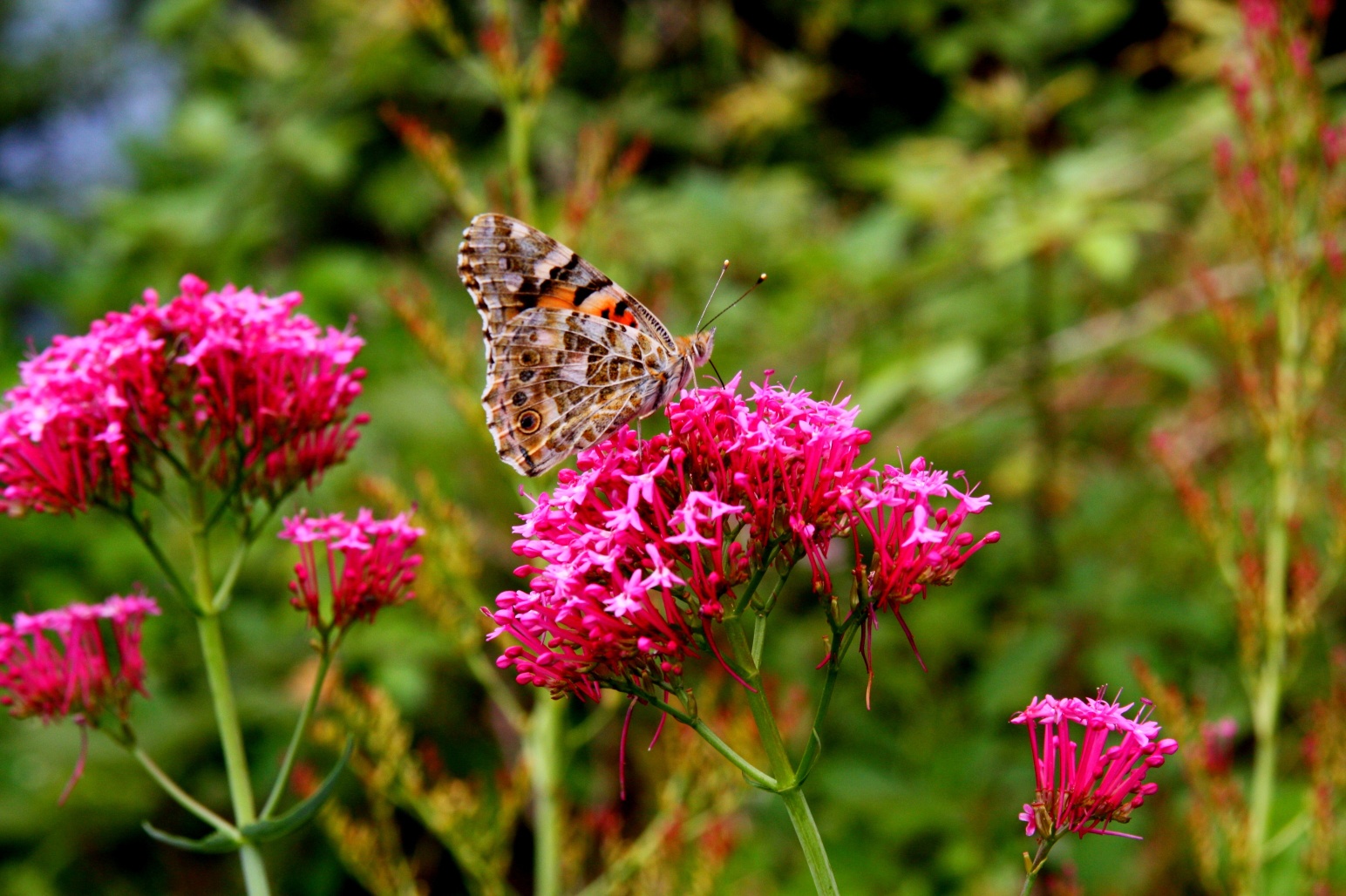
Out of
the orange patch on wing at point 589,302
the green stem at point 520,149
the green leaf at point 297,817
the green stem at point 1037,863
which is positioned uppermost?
the green stem at point 520,149

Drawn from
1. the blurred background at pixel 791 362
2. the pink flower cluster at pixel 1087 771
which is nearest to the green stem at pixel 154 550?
the blurred background at pixel 791 362

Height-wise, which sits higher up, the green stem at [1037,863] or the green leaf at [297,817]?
the green leaf at [297,817]

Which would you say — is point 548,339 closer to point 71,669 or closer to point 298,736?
point 298,736

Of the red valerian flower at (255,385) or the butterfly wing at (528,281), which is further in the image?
the butterfly wing at (528,281)

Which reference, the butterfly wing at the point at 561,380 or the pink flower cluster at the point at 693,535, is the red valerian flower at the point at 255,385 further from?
the pink flower cluster at the point at 693,535

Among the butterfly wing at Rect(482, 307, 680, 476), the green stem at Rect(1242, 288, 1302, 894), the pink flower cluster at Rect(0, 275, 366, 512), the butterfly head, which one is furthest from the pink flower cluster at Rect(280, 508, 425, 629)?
the green stem at Rect(1242, 288, 1302, 894)

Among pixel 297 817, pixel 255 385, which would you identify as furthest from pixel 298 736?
pixel 255 385
